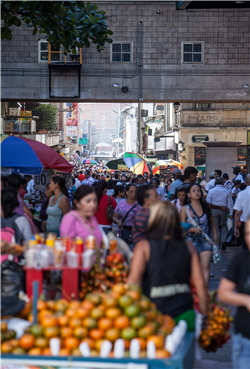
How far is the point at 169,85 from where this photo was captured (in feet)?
67.8

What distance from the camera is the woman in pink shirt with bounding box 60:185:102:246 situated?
508 cm

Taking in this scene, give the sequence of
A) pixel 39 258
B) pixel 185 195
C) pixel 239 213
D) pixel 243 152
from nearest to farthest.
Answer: pixel 39 258, pixel 185 195, pixel 239 213, pixel 243 152

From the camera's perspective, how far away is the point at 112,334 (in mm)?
3324

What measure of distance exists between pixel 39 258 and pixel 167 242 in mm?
1152

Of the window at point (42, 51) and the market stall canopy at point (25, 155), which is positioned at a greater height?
the window at point (42, 51)

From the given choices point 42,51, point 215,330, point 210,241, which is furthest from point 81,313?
point 42,51

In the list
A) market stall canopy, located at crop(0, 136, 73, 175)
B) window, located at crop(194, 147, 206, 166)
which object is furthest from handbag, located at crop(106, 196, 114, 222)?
window, located at crop(194, 147, 206, 166)

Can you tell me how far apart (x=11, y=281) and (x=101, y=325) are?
4.73 ft

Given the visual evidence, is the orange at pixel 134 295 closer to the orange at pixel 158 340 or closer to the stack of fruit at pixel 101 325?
the stack of fruit at pixel 101 325

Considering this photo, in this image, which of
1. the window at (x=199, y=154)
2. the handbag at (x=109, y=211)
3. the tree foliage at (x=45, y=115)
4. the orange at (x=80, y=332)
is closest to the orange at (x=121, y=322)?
the orange at (x=80, y=332)

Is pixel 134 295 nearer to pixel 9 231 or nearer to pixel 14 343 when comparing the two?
pixel 14 343

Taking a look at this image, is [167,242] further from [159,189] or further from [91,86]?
[91,86]

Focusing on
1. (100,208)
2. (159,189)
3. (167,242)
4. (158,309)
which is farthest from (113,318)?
(159,189)

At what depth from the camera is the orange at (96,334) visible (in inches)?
132
